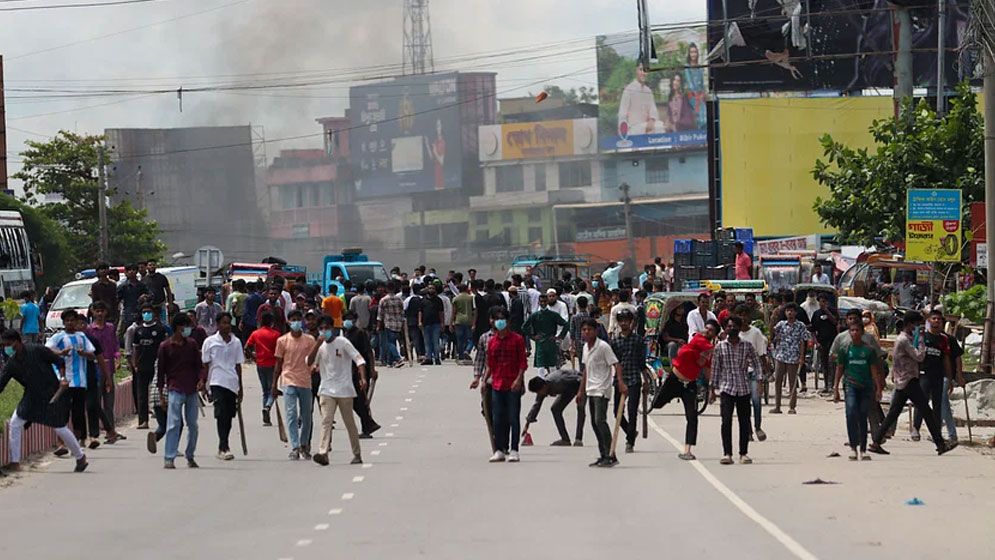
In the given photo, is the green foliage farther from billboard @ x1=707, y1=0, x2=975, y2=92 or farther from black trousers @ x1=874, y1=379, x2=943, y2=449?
billboard @ x1=707, y1=0, x2=975, y2=92

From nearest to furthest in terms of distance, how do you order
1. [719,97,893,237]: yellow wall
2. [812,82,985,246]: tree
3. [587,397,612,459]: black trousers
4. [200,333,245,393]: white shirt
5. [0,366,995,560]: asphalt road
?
1. [0,366,995,560]: asphalt road
2. [587,397,612,459]: black trousers
3. [200,333,245,393]: white shirt
4. [812,82,985,246]: tree
5. [719,97,893,237]: yellow wall

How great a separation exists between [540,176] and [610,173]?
19.3ft

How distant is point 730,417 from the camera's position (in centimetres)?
1808

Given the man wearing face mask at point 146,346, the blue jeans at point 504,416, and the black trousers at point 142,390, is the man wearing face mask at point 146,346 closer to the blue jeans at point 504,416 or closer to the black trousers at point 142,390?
the black trousers at point 142,390

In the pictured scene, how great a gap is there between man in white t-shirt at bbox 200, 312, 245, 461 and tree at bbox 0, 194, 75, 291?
47.9m

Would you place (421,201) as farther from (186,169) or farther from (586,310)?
(586,310)

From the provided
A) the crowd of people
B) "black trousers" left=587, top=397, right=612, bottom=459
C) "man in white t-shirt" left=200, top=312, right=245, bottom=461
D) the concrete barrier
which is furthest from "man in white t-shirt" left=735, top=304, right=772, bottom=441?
the concrete barrier

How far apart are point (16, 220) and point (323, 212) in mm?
77258

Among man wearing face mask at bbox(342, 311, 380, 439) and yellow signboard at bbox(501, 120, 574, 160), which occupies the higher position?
yellow signboard at bbox(501, 120, 574, 160)

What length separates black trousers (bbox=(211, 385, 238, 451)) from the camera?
18.5 metres

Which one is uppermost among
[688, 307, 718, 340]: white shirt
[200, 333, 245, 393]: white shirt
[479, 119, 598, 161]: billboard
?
[479, 119, 598, 161]: billboard

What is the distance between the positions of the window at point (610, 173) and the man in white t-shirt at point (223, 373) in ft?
327

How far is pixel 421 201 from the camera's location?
126 meters

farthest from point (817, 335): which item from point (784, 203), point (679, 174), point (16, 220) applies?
point (679, 174)
